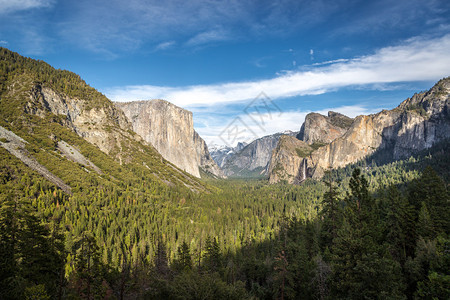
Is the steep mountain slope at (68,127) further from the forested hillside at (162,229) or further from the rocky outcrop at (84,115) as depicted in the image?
the forested hillside at (162,229)

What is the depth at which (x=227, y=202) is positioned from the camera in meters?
138

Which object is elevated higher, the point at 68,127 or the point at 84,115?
the point at 84,115

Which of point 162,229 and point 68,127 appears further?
point 68,127

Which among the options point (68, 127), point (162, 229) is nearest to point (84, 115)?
point (68, 127)

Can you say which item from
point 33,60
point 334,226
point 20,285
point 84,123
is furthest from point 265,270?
point 33,60

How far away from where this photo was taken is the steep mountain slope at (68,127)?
107 meters

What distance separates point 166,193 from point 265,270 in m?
84.2

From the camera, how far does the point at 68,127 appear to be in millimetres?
141750

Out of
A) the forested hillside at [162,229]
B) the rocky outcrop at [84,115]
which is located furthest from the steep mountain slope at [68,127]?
the forested hillside at [162,229]

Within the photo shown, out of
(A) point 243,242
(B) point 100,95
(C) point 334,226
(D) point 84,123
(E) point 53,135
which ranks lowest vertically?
(A) point 243,242

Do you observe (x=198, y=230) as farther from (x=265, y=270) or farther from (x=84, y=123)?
(x=84, y=123)

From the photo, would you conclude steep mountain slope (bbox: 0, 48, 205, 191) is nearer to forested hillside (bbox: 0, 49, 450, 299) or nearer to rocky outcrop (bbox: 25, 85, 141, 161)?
rocky outcrop (bbox: 25, 85, 141, 161)

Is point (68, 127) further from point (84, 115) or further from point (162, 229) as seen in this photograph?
point (162, 229)

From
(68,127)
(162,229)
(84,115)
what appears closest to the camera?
(162,229)
